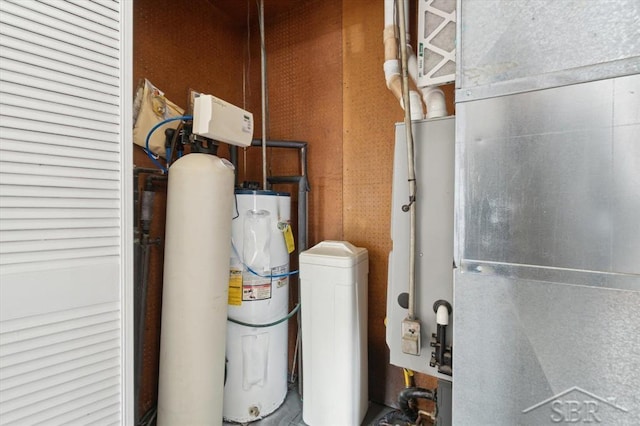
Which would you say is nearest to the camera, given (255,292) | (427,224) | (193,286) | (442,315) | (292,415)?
(442,315)

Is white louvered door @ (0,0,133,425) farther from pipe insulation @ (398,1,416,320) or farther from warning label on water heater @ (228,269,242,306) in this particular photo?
pipe insulation @ (398,1,416,320)

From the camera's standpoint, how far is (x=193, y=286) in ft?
4.76

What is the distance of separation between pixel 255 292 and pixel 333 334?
Result: 0.49 metres

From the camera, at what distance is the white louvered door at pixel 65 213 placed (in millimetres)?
896

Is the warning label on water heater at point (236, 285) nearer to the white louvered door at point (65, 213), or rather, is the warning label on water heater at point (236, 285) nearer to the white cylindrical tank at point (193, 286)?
the white cylindrical tank at point (193, 286)

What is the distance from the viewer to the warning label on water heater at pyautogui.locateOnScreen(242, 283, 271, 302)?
176 cm

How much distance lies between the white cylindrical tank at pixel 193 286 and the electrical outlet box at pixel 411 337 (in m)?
0.87

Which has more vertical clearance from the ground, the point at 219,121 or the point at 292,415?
the point at 219,121

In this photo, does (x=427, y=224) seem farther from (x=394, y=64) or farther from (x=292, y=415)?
(x=292, y=415)

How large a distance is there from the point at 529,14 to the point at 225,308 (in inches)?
63.5

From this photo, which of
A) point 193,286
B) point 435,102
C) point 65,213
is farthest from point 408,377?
point 65,213

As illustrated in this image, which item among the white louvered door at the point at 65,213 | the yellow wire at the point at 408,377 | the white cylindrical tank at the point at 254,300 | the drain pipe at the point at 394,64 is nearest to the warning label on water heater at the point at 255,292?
the white cylindrical tank at the point at 254,300

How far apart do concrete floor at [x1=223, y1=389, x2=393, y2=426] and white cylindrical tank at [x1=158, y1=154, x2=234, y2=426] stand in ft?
1.52

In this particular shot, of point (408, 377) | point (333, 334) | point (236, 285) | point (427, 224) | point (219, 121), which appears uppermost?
point (219, 121)
